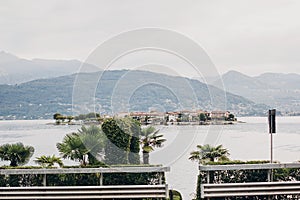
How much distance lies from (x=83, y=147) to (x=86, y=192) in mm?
1574

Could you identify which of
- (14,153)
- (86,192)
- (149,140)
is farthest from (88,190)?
(149,140)

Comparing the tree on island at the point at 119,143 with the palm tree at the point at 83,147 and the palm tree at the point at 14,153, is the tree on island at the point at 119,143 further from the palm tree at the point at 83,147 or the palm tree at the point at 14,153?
the palm tree at the point at 14,153

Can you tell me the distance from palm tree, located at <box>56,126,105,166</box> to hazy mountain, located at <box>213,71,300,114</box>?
63646mm

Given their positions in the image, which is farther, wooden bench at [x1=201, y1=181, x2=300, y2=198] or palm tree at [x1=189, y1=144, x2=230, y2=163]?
palm tree at [x1=189, y1=144, x2=230, y2=163]

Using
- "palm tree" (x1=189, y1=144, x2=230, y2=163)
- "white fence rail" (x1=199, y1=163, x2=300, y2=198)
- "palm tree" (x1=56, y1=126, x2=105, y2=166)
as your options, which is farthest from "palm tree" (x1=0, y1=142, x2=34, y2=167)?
"white fence rail" (x1=199, y1=163, x2=300, y2=198)

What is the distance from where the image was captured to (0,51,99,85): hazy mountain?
122 m

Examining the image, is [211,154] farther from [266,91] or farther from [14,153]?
[266,91]

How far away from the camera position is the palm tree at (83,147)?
28.8 feet

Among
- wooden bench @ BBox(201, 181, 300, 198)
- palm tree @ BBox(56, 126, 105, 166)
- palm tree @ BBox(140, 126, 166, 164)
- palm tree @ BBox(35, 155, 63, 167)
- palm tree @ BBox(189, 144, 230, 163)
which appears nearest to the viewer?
wooden bench @ BBox(201, 181, 300, 198)

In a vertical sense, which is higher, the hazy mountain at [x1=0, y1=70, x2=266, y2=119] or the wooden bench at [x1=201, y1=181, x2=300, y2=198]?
the hazy mountain at [x1=0, y1=70, x2=266, y2=119]

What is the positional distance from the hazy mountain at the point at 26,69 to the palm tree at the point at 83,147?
337ft

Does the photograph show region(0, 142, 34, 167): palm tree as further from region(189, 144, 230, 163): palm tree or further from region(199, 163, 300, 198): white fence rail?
region(199, 163, 300, 198): white fence rail

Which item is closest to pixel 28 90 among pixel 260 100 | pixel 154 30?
pixel 260 100

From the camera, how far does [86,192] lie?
752 cm
